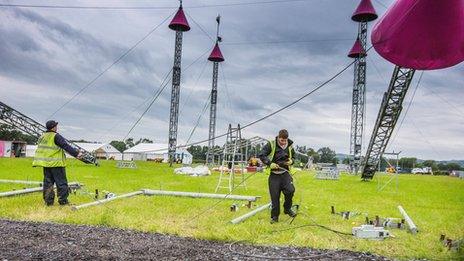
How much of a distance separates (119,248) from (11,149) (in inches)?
2852

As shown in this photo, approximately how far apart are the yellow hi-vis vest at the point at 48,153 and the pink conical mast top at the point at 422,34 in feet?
27.4

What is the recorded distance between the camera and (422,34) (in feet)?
25.9

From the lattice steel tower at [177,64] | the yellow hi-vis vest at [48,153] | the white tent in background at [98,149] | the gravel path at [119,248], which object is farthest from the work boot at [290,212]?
the white tent in background at [98,149]

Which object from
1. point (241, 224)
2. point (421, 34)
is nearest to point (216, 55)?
point (241, 224)

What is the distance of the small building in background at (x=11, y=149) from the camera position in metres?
70.8

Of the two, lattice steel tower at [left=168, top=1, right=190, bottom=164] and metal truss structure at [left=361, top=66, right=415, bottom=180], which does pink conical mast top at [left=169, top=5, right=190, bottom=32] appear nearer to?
lattice steel tower at [left=168, top=1, right=190, bottom=164]

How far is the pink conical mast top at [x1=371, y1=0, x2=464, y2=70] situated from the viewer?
301 inches

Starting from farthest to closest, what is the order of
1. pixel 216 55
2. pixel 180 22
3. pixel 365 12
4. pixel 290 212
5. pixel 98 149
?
1. pixel 98 149
2. pixel 216 55
3. pixel 180 22
4. pixel 365 12
5. pixel 290 212

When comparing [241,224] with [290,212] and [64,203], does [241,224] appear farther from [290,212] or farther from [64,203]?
[64,203]

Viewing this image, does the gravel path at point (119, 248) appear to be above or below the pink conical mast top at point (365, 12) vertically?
below

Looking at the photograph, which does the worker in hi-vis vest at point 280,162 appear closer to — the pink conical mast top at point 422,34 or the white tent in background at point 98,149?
the pink conical mast top at point 422,34

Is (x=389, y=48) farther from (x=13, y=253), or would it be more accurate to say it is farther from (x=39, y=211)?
(x=39, y=211)

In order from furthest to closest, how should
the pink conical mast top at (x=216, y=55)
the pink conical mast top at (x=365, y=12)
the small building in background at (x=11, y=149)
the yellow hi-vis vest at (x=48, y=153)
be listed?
the small building in background at (x=11, y=149) < the pink conical mast top at (x=216, y=55) < the pink conical mast top at (x=365, y=12) < the yellow hi-vis vest at (x=48, y=153)

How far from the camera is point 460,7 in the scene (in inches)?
301
